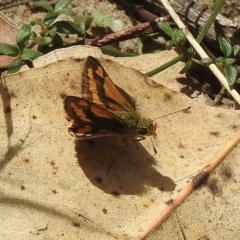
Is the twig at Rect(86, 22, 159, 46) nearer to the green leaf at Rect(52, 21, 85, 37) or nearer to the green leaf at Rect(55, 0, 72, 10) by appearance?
the green leaf at Rect(52, 21, 85, 37)

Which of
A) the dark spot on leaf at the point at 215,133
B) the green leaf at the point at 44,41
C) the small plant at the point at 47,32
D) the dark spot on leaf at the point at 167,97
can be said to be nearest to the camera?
the dark spot on leaf at the point at 215,133

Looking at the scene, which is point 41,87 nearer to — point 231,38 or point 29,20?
point 29,20

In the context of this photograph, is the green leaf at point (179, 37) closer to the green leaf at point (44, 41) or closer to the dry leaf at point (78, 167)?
the dry leaf at point (78, 167)

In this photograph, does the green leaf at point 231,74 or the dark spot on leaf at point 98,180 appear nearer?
the dark spot on leaf at point 98,180

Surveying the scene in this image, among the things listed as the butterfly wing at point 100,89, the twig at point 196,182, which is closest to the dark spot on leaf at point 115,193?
the twig at point 196,182

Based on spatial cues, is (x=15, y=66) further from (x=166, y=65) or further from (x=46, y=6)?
(x=166, y=65)

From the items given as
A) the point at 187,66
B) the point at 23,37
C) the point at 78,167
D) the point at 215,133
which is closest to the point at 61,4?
the point at 23,37

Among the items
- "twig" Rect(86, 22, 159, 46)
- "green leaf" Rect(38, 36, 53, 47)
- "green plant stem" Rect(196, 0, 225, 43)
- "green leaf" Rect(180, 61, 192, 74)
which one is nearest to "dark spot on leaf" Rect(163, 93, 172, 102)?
"green leaf" Rect(180, 61, 192, 74)
